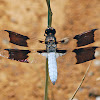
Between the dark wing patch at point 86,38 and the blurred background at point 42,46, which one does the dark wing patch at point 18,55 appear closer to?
the blurred background at point 42,46

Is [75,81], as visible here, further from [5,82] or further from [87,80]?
[5,82]

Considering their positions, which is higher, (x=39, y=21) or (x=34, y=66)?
(x=39, y=21)

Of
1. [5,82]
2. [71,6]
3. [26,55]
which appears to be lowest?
[5,82]

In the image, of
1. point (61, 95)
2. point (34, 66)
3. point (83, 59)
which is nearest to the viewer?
point (83, 59)

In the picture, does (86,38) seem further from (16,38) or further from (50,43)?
(16,38)

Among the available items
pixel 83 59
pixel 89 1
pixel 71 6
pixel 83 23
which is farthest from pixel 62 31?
pixel 83 59

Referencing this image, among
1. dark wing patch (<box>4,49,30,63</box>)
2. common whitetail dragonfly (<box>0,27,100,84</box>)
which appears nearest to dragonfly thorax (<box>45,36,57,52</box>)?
common whitetail dragonfly (<box>0,27,100,84</box>)
